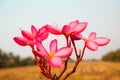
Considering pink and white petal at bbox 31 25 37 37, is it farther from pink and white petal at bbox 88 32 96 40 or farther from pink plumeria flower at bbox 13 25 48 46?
pink and white petal at bbox 88 32 96 40

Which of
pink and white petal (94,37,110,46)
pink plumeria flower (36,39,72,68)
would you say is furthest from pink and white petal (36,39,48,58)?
pink and white petal (94,37,110,46)

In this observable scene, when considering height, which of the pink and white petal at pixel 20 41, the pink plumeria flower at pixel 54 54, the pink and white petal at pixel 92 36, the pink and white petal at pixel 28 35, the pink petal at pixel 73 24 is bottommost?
the pink plumeria flower at pixel 54 54

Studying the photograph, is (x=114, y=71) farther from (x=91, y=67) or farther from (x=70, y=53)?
(x=70, y=53)

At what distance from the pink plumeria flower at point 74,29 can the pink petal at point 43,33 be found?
0.11 ft

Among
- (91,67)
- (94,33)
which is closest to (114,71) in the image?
(91,67)

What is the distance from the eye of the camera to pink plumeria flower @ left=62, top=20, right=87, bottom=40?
566mm

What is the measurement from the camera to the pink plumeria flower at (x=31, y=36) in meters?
0.56

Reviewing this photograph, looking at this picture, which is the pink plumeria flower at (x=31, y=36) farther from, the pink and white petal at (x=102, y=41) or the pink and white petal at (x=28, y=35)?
the pink and white petal at (x=102, y=41)

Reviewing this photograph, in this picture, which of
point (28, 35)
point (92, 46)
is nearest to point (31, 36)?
point (28, 35)

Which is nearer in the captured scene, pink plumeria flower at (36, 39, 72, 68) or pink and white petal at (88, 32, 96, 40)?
pink plumeria flower at (36, 39, 72, 68)

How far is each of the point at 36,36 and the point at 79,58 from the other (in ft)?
0.31

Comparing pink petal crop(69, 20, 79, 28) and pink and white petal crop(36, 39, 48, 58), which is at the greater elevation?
pink petal crop(69, 20, 79, 28)

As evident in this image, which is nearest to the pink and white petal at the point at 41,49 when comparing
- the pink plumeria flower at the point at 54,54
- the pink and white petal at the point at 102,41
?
the pink plumeria flower at the point at 54,54

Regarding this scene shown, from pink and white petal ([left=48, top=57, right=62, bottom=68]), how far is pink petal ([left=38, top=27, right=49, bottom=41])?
0.06 meters
